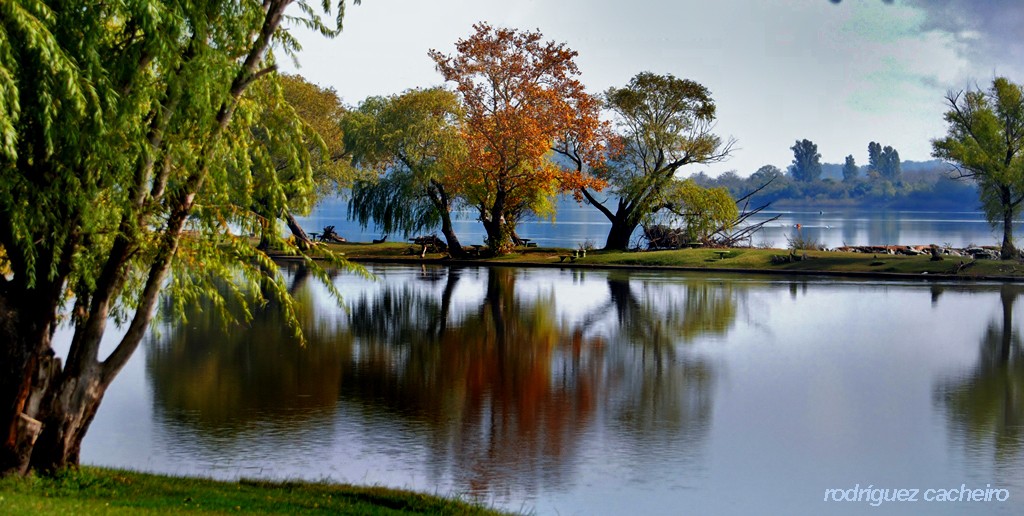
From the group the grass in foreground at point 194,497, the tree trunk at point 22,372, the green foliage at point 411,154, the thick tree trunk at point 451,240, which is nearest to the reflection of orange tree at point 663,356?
the grass in foreground at point 194,497

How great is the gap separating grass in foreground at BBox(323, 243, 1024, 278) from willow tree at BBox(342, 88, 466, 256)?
210 centimetres

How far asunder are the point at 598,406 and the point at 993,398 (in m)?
6.62

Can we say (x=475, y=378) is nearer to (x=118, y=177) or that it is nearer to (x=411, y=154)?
(x=118, y=177)

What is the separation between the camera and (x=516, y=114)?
166 ft

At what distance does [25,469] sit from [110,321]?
681 inches

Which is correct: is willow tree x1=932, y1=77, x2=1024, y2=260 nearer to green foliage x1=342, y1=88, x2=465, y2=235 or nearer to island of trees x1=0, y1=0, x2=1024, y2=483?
green foliage x1=342, y1=88, x2=465, y2=235

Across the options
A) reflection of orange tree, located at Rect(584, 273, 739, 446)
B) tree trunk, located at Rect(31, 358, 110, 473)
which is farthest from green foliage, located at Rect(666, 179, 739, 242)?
tree trunk, located at Rect(31, 358, 110, 473)

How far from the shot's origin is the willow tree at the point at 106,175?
10.4m

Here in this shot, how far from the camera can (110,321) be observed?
27.5 metres

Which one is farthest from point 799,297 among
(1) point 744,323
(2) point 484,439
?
(2) point 484,439

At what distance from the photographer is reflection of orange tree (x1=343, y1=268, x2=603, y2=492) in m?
13.5

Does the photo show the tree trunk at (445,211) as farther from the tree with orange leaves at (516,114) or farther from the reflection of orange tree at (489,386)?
the reflection of orange tree at (489,386)

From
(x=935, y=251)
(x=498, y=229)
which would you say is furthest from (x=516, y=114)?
(x=935, y=251)

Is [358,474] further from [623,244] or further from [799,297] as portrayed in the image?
[623,244]
